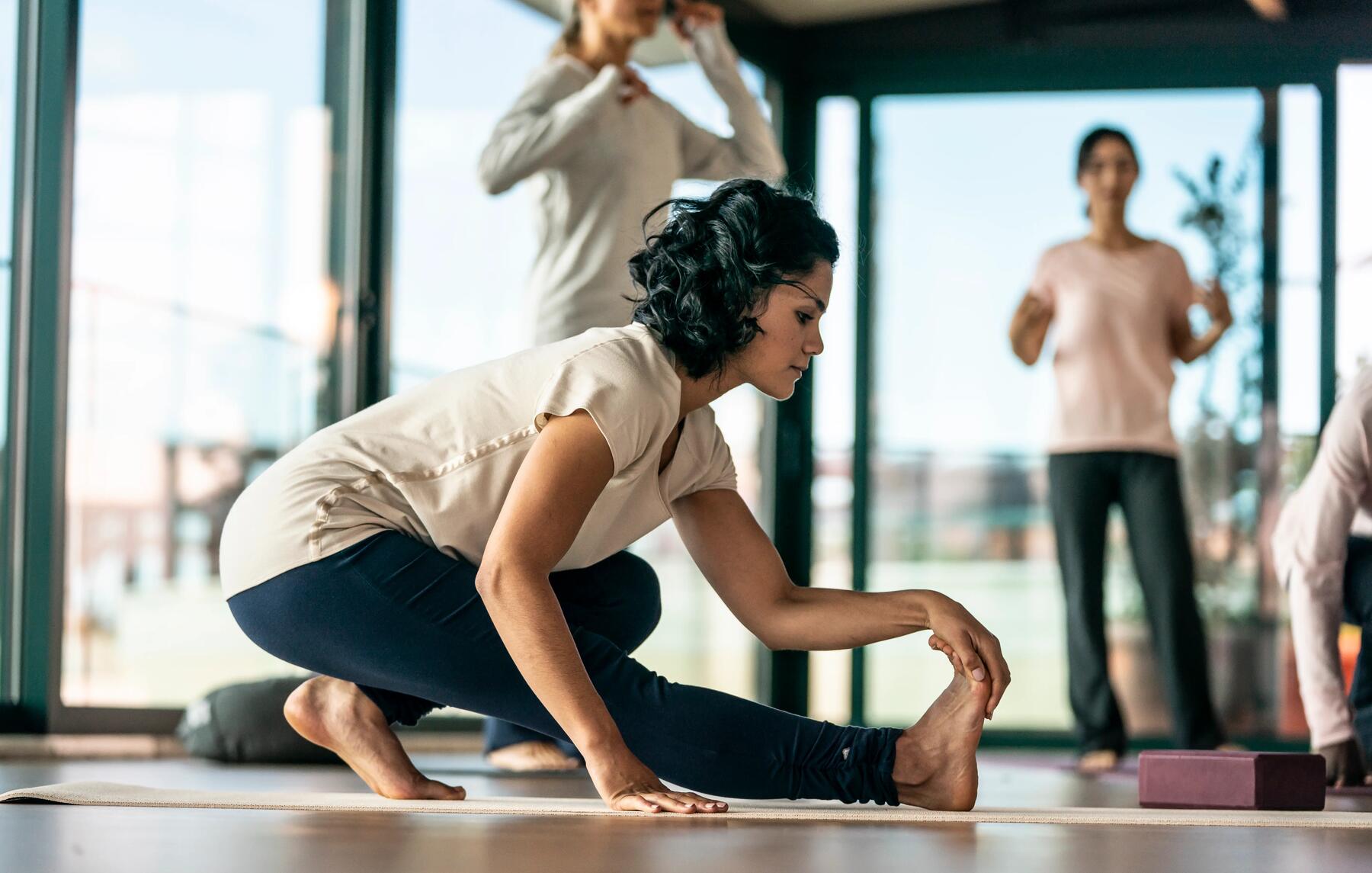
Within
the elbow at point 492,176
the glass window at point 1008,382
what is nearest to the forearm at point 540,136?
the elbow at point 492,176

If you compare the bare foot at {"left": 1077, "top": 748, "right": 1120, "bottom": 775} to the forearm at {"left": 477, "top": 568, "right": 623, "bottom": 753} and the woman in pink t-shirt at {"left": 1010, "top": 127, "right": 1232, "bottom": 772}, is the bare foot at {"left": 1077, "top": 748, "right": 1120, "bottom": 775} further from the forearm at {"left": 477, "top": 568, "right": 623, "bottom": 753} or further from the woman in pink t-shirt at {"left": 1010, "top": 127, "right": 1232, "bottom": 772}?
the forearm at {"left": 477, "top": 568, "right": 623, "bottom": 753}

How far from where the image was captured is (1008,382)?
15.6 ft

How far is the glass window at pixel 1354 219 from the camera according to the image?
180 inches

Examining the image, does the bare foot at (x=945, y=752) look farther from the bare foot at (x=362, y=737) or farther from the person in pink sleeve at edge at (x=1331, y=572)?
the person in pink sleeve at edge at (x=1331, y=572)

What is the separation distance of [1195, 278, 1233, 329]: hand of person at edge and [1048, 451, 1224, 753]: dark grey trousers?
42 cm

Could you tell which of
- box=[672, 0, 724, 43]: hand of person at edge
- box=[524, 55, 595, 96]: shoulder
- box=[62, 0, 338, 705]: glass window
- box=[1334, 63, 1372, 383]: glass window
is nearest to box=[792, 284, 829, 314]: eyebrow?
box=[524, 55, 595, 96]: shoulder

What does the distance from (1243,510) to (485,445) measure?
3.31 m

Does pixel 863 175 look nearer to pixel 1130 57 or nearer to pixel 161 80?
pixel 1130 57

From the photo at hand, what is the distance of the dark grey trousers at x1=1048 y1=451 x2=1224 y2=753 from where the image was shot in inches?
140

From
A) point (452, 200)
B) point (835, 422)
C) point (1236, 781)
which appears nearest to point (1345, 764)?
point (1236, 781)

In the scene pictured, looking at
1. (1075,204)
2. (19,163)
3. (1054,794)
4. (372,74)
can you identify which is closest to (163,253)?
(19,163)

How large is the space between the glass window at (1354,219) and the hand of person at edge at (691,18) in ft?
7.17

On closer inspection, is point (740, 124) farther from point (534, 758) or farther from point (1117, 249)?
point (534, 758)

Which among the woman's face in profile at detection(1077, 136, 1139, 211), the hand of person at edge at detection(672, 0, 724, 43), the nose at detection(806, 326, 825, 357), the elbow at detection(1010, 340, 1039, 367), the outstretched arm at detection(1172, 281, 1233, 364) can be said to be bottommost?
the nose at detection(806, 326, 825, 357)
